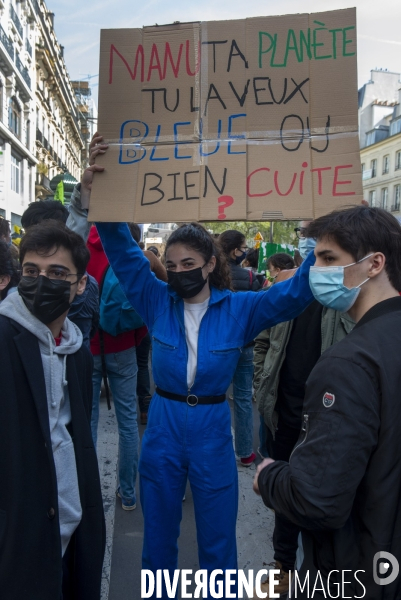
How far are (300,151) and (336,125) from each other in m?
0.19

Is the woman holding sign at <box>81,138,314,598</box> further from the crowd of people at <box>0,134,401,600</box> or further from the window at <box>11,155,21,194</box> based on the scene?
the window at <box>11,155,21,194</box>

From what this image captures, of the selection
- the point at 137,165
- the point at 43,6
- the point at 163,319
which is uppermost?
the point at 43,6

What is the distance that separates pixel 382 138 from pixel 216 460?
172ft

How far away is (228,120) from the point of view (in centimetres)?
221

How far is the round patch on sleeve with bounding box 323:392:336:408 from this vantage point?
4.54 ft

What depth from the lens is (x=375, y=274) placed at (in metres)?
1.58

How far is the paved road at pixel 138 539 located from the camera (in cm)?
288

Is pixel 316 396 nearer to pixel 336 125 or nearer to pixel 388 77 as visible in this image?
pixel 336 125

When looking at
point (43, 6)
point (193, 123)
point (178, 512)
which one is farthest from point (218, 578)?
point (43, 6)

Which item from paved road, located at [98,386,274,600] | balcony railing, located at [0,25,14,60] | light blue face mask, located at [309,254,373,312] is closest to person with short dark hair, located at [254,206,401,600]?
light blue face mask, located at [309,254,373,312]

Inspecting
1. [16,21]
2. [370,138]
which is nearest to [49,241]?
[16,21]

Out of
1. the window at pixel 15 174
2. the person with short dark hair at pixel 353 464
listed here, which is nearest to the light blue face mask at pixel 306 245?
the person with short dark hair at pixel 353 464

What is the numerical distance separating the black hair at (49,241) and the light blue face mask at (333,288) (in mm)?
978

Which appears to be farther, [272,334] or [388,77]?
[388,77]
